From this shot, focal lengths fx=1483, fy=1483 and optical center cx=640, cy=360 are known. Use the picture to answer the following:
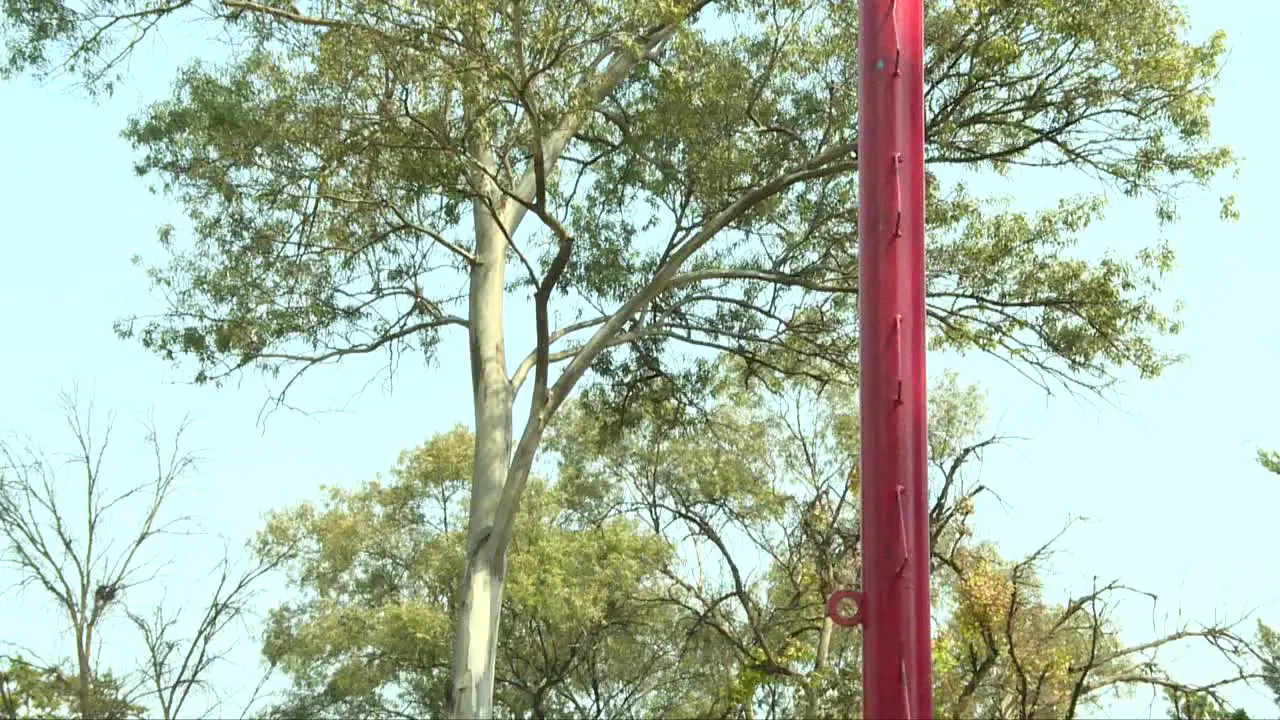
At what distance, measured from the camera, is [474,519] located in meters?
12.3

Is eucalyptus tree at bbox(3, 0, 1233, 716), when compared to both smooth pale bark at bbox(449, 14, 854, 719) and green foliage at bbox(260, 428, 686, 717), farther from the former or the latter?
green foliage at bbox(260, 428, 686, 717)

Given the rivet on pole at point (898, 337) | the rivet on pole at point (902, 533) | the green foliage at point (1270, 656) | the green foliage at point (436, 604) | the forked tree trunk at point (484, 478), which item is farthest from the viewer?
the green foliage at point (436, 604)

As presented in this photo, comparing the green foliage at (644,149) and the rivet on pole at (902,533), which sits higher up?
the green foliage at (644,149)

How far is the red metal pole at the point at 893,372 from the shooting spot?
4.84m

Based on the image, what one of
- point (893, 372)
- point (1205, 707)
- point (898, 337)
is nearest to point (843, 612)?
point (893, 372)

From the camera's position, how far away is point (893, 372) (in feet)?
16.5

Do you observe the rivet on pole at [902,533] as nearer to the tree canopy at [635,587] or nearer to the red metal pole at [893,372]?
the red metal pole at [893,372]

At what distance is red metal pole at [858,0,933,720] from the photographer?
4844mm

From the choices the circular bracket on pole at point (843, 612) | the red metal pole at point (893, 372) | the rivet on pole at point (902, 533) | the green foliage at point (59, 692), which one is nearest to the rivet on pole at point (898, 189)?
the red metal pole at point (893, 372)

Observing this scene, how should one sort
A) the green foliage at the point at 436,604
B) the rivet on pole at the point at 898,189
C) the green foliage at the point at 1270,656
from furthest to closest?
the green foliage at the point at 436,604 < the green foliage at the point at 1270,656 < the rivet on pole at the point at 898,189

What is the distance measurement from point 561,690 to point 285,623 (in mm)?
5433

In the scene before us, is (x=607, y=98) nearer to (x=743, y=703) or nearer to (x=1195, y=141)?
(x=1195, y=141)

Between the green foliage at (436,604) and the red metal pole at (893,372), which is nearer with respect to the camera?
the red metal pole at (893,372)

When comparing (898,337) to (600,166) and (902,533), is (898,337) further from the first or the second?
(600,166)
